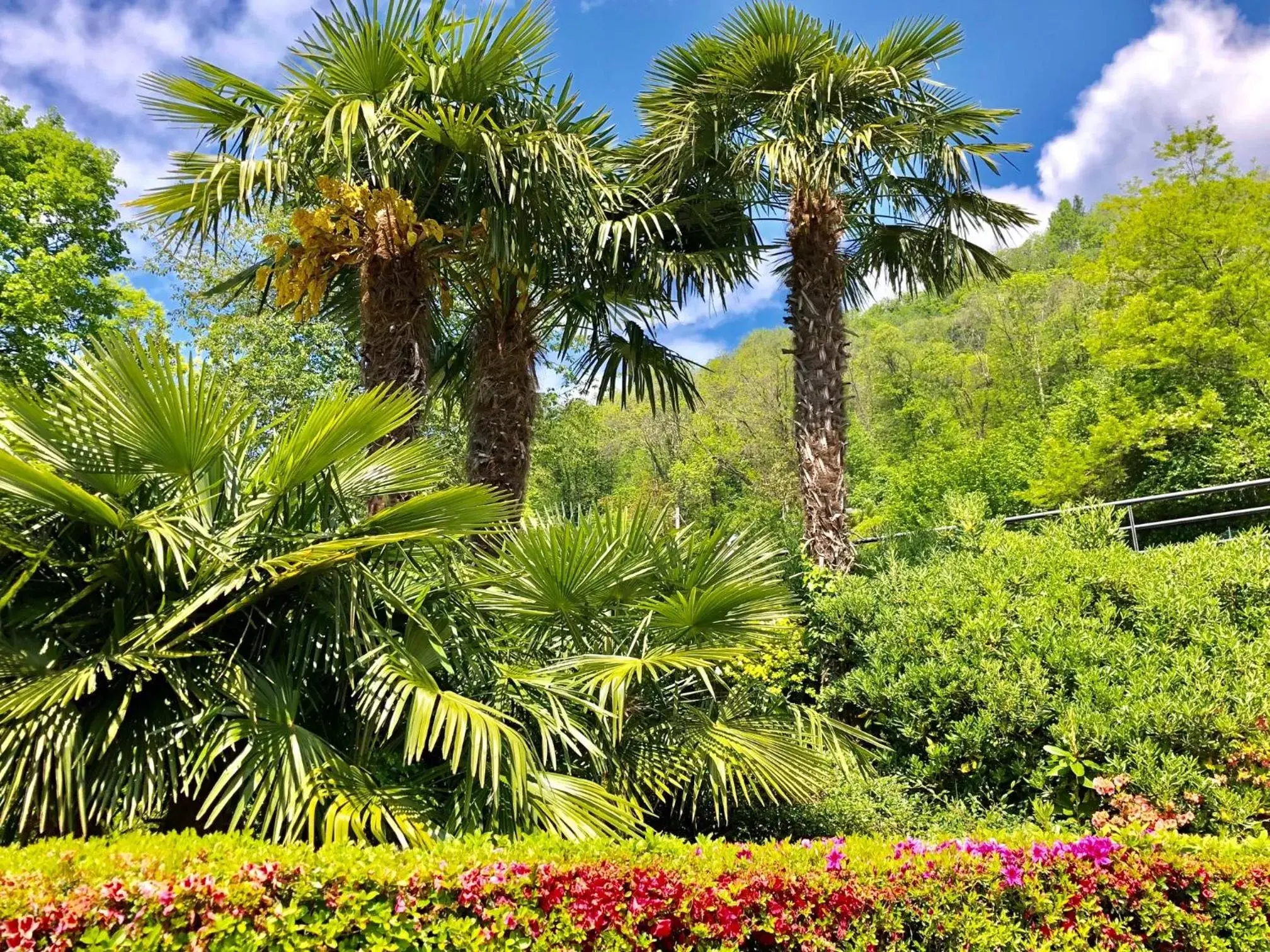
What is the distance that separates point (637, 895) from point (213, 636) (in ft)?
6.92

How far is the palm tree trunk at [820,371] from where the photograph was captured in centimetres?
737

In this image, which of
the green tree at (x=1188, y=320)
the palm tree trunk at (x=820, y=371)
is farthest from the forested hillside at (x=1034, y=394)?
the palm tree trunk at (x=820, y=371)

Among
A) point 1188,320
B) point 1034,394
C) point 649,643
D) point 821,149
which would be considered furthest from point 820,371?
point 1034,394

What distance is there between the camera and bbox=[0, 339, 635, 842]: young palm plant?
108 inches

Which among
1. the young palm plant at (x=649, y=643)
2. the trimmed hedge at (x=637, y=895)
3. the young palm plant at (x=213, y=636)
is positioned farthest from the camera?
the young palm plant at (x=649, y=643)

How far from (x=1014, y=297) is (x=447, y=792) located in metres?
32.1

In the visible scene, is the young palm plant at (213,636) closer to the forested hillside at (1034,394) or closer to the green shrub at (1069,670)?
the forested hillside at (1034,394)

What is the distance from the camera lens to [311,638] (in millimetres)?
3230

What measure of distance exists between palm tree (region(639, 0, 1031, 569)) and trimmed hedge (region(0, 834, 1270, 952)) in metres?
4.72

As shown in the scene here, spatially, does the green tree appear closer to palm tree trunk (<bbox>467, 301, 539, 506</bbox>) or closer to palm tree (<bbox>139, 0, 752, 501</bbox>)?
palm tree (<bbox>139, 0, 752, 501</bbox>)

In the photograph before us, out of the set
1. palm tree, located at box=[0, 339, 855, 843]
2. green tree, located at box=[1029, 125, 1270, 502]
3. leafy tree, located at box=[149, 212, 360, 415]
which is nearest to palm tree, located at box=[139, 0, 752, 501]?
palm tree, located at box=[0, 339, 855, 843]

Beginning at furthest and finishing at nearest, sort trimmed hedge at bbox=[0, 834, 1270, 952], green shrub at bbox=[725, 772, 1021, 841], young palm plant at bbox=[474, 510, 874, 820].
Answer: green shrub at bbox=[725, 772, 1021, 841] < young palm plant at bbox=[474, 510, 874, 820] < trimmed hedge at bbox=[0, 834, 1270, 952]

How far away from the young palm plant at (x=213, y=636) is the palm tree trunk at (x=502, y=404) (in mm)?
3463

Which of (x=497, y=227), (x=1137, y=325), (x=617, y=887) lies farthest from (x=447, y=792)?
(x=1137, y=325)
